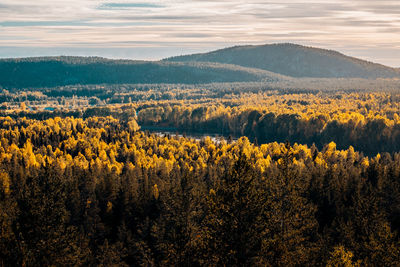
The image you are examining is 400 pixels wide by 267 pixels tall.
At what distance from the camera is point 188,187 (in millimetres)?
61438

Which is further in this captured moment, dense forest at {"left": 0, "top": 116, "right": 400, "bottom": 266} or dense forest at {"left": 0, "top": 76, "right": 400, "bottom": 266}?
dense forest at {"left": 0, "top": 76, "right": 400, "bottom": 266}

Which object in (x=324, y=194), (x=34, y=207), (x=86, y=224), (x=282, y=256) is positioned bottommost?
(x=86, y=224)

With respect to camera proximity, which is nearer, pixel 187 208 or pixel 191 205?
pixel 187 208

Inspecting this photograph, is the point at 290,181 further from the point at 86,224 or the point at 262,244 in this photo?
the point at 86,224

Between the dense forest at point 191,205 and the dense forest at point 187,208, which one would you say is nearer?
the dense forest at point 187,208

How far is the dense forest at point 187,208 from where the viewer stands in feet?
142

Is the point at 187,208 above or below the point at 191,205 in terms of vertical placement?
above

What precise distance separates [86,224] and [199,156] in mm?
61418

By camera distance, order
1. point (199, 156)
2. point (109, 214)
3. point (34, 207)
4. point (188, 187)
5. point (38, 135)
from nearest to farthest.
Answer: point (34, 207), point (188, 187), point (109, 214), point (199, 156), point (38, 135)

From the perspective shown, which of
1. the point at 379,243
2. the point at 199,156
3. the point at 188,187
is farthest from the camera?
the point at 199,156

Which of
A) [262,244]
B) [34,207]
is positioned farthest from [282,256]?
[34,207]

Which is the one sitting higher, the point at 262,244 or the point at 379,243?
the point at 262,244

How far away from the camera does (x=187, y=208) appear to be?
2375 inches

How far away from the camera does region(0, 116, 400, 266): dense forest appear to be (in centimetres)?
4319
